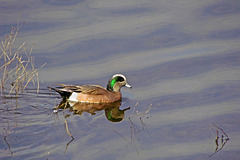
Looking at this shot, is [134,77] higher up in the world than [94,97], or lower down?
higher up

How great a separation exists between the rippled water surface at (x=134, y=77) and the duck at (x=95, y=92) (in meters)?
0.23

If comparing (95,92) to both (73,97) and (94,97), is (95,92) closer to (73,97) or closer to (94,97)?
(94,97)

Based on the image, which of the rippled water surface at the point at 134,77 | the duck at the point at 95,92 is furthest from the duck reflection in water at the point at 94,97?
the rippled water surface at the point at 134,77

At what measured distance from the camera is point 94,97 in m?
10.2

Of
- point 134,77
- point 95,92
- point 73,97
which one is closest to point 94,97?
point 95,92

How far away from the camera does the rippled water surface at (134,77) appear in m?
7.48

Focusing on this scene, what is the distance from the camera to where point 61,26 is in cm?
1270

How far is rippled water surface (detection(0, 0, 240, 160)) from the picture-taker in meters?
7.48

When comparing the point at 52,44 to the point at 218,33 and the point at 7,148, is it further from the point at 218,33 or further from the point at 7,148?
the point at 7,148

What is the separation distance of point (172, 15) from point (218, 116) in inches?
203

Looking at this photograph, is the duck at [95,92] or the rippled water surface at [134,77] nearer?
the rippled water surface at [134,77]

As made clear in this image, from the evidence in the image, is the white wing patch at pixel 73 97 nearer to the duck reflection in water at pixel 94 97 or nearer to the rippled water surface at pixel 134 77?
the duck reflection in water at pixel 94 97

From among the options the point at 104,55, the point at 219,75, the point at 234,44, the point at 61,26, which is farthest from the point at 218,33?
the point at 61,26

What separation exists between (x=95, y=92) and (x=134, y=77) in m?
1.17
